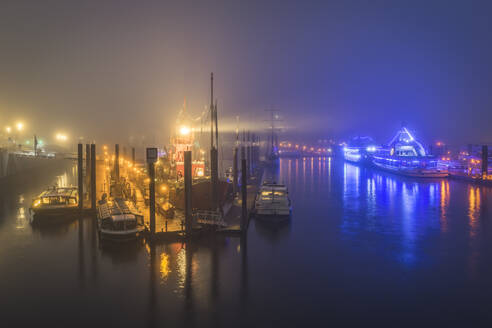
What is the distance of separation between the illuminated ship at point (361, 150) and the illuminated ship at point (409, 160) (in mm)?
9823

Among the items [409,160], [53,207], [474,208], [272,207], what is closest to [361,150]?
[409,160]

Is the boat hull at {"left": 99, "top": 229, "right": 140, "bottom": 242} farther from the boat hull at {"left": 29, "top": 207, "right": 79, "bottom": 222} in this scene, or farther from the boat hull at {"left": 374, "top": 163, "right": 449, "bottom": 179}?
the boat hull at {"left": 374, "top": 163, "right": 449, "bottom": 179}

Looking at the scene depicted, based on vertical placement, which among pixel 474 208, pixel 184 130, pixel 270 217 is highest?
pixel 184 130

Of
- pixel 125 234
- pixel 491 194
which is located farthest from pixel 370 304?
pixel 491 194

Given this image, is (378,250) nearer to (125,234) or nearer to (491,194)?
(125,234)

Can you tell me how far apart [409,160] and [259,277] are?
194 ft

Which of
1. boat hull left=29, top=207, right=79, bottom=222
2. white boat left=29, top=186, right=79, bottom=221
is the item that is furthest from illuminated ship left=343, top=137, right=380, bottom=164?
boat hull left=29, top=207, right=79, bottom=222

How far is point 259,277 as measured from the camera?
46.6 feet

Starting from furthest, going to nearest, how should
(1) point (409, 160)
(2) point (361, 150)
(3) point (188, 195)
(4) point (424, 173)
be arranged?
(2) point (361, 150), (1) point (409, 160), (4) point (424, 173), (3) point (188, 195)

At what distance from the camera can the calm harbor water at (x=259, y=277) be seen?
11.2 meters

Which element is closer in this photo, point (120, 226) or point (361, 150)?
point (120, 226)

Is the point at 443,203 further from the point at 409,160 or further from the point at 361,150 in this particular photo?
the point at 361,150

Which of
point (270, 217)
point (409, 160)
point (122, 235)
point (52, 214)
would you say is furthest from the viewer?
point (409, 160)

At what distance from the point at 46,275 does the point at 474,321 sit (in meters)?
15.2
